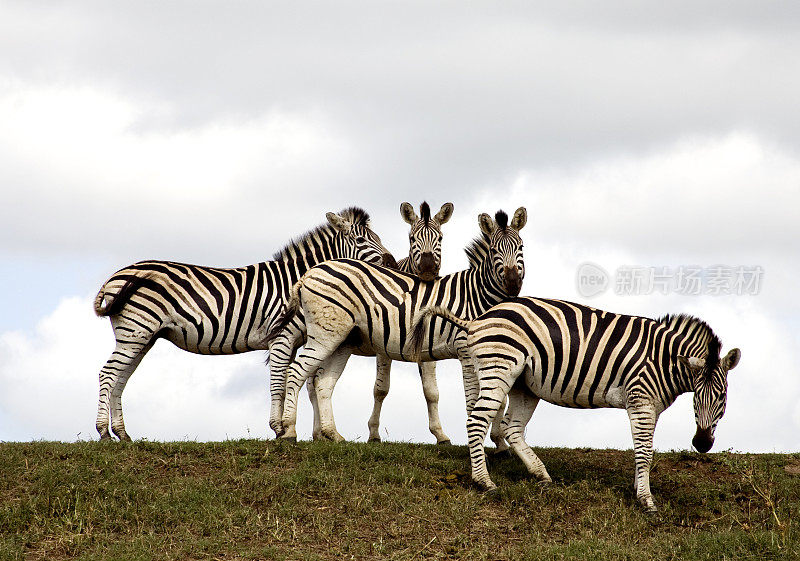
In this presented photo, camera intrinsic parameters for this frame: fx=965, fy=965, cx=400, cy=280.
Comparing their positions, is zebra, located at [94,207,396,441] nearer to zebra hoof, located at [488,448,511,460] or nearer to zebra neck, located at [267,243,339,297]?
zebra neck, located at [267,243,339,297]

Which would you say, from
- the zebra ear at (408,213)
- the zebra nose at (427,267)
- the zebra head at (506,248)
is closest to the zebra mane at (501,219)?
the zebra head at (506,248)

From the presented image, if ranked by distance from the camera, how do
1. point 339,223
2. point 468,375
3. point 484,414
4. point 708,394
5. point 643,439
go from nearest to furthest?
1. point 708,394
2. point 643,439
3. point 484,414
4. point 468,375
5. point 339,223

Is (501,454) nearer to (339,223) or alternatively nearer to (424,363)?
(424,363)

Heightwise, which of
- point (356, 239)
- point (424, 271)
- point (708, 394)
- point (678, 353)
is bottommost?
point (708, 394)

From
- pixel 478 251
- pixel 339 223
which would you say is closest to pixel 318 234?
pixel 339 223

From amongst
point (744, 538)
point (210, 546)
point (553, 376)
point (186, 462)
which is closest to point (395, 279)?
point (553, 376)

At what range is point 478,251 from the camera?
49.3 feet

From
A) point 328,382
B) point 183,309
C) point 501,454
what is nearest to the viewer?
point 501,454

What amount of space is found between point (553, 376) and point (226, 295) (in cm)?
604

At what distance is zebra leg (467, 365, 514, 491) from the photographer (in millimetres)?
13125

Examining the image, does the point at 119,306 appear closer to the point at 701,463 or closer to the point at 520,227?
the point at 520,227

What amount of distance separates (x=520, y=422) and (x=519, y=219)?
3.18 metres

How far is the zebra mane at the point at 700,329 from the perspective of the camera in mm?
12938

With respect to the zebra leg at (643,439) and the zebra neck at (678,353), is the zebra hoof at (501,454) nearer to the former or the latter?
the zebra leg at (643,439)
